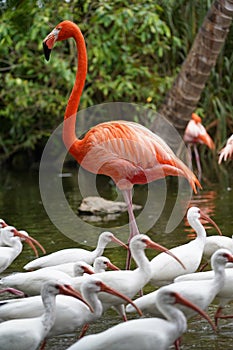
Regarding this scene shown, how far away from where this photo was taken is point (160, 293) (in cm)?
426

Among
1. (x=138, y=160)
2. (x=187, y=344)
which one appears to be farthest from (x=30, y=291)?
(x=138, y=160)

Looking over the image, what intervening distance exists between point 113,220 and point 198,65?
9.49 ft

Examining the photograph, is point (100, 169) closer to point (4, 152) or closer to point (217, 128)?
point (217, 128)

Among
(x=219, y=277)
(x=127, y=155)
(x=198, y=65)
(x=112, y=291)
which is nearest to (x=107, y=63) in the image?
(x=198, y=65)

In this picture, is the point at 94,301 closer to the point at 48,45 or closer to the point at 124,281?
the point at 124,281

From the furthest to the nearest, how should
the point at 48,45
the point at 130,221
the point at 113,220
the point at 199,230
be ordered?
the point at 113,220 < the point at 48,45 < the point at 130,221 < the point at 199,230

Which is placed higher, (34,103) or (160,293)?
(160,293)

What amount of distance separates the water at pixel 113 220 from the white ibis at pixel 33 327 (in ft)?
1.98

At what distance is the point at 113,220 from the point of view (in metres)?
10.3

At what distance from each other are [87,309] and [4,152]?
663 inches

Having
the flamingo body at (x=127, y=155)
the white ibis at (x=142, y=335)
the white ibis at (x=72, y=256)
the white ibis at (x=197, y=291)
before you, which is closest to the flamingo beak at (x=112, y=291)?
the white ibis at (x=197, y=291)

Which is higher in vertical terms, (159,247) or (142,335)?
(142,335)

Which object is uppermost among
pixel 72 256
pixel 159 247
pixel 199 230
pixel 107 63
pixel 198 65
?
pixel 159 247

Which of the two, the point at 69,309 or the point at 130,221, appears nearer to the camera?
the point at 69,309
